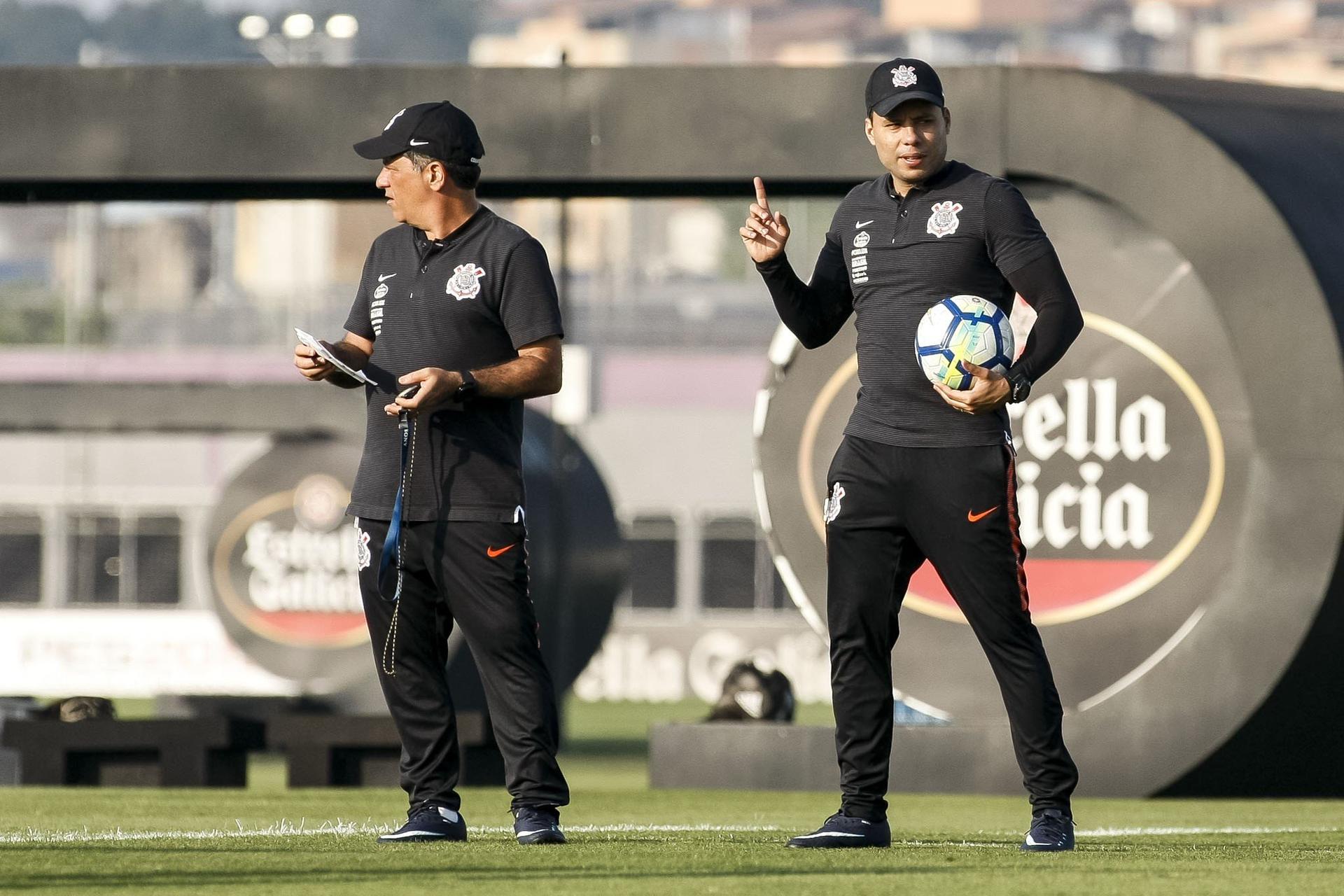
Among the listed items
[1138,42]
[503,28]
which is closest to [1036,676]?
[1138,42]

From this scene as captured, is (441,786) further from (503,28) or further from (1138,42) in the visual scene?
(503,28)

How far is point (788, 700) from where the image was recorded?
Answer: 12445 millimetres

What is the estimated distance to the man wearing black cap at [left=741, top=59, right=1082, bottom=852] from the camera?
626 centimetres

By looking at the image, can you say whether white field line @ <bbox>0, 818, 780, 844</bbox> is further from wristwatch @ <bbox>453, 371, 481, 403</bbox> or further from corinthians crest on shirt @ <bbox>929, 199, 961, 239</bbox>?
corinthians crest on shirt @ <bbox>929, 199, 961, 239</bbox>

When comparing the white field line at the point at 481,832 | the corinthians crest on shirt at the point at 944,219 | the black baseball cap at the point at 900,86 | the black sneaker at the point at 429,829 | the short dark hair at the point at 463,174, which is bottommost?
the white field line at the point at 481,832

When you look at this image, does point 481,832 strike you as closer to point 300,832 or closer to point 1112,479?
point 300,832

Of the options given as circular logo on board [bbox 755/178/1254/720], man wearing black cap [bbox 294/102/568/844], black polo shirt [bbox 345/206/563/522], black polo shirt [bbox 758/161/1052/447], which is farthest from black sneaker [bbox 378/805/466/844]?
circular logo on board [bbox 755/178/1254/720]

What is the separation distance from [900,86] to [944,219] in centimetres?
37

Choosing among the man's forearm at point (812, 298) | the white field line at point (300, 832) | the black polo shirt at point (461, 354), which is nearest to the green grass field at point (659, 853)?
the white field line at point (300, 832)

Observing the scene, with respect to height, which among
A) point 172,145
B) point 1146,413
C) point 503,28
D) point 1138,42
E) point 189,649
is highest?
point 503,28

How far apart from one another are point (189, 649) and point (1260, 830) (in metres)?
25.7

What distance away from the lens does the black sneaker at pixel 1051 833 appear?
20.6 feet

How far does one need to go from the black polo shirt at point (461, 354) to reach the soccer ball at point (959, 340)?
100 centimetres

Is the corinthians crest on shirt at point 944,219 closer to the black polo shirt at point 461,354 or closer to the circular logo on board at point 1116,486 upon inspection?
the black polo shirt at point 461,354
